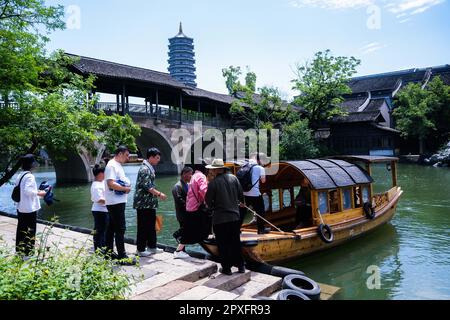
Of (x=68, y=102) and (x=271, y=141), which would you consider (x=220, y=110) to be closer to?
(x=271, y=141)

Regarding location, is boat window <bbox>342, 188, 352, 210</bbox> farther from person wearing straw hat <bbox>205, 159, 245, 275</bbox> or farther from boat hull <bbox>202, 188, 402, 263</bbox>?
person wearing straw hat <bbox>205, 159, 245, 275</bbox>

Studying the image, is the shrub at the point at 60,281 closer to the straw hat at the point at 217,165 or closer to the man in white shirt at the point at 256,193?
→ the straw hat at the point at 217,165

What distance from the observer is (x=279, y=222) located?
27.8 feet

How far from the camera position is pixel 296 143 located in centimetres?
2603

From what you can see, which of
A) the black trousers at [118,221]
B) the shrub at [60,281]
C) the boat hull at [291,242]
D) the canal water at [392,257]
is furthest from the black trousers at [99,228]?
the canal water at [392,257]

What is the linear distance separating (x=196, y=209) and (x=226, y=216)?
85 centimetres

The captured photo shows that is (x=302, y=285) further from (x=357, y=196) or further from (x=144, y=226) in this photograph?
(x=357, y=196)

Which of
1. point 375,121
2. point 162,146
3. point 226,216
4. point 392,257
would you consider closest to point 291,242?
point 226,216

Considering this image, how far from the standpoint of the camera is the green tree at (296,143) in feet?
85.7

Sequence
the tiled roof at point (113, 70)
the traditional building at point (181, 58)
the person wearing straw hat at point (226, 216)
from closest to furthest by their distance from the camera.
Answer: the person wearing straw hat at point (226, 216) → the tiled roof at point (113, 70) → the traditional building at point (181, 58)

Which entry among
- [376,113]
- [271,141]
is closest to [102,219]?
[271,141]

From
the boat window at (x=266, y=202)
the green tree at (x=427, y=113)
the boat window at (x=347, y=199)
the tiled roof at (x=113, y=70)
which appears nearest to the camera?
the boat window at (x=347, y=199)

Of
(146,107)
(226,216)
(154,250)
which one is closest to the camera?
(226,216)

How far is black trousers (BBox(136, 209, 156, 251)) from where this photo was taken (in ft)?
16.8
